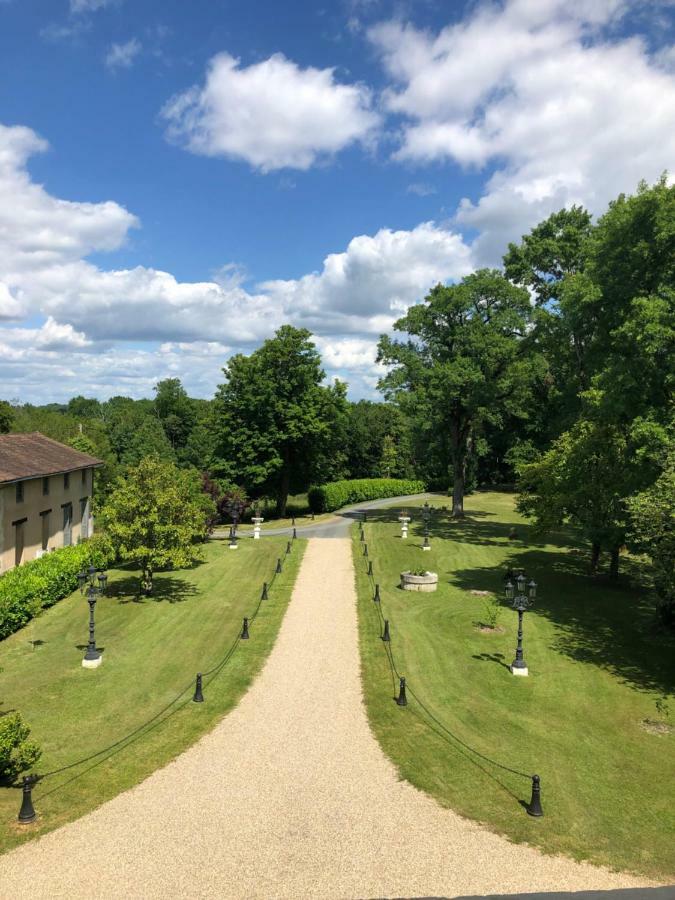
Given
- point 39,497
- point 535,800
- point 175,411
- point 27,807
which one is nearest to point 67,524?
point 39,497

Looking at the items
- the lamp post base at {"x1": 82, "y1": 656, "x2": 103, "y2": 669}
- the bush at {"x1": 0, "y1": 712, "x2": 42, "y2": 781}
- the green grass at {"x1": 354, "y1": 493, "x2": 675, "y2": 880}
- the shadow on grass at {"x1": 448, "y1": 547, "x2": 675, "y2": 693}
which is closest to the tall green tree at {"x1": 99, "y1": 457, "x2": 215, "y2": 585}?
the lamp post base at {"x1": 82, "y1": 656, "x2": 103, "y2": 669}

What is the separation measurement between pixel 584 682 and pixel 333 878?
11.9 metres

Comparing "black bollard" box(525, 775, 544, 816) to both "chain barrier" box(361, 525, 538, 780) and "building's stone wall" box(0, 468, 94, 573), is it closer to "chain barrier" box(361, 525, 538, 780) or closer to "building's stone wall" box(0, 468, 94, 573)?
"chain barrier" box(361, 525, 538, 780)

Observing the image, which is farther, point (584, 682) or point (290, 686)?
point (584, 682)

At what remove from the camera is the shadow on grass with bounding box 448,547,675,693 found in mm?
19625

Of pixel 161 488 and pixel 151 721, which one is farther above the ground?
pixel 161 488

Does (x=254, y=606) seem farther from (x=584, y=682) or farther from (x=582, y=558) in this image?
(x=582, y=558)

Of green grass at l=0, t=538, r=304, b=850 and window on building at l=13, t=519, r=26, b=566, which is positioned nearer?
green grass at l=0, t=538, r=304, b=850

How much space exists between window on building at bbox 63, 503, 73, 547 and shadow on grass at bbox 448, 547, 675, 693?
2405cm

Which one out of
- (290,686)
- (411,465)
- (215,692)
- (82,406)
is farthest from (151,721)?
(82,406)

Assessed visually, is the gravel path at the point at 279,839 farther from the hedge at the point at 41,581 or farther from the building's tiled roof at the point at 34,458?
the building's tiled roof at the point at 34,458

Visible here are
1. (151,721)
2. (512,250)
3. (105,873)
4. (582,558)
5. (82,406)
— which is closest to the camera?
(105,873)

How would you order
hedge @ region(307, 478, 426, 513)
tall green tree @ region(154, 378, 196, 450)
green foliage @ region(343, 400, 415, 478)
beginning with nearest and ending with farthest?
1. hedge @ region(307, 478, 426, 513)
2. green foliage @ region(343, 400, 415, 478)
3. tall green tree @ region(154, 378, 196, 450)

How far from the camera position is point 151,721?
48.3 feet
